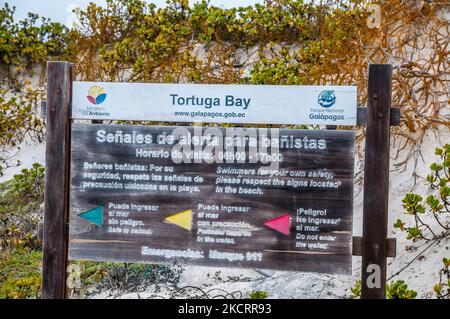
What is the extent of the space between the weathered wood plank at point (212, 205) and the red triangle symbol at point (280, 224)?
0.05ft

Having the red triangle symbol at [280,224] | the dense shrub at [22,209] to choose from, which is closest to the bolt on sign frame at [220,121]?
the red triangle symbol at [280,224]

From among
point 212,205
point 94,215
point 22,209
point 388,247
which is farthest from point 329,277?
point 22,209

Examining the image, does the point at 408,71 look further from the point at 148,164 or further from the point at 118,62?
the point at 118,62

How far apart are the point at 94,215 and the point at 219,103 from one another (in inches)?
45.5

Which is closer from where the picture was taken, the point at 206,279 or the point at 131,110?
the point at 131,110

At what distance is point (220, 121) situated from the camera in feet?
12.6

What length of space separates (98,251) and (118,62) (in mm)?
6555

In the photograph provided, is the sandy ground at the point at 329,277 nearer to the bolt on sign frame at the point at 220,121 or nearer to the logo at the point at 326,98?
the bolt on sign frame at the point at 220,121

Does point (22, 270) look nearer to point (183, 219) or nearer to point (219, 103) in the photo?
point (183, 219)

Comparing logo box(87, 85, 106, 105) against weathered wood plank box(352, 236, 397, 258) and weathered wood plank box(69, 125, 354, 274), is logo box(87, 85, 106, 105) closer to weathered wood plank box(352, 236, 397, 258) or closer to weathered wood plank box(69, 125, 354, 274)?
weathered wood plank box(69, 125, 354, 274)

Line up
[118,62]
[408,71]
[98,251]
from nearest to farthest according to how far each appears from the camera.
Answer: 1. [98,251]
2. [408,71]
3. [118,62]

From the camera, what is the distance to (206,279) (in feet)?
18.6

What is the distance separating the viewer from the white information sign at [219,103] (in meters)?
3.77
